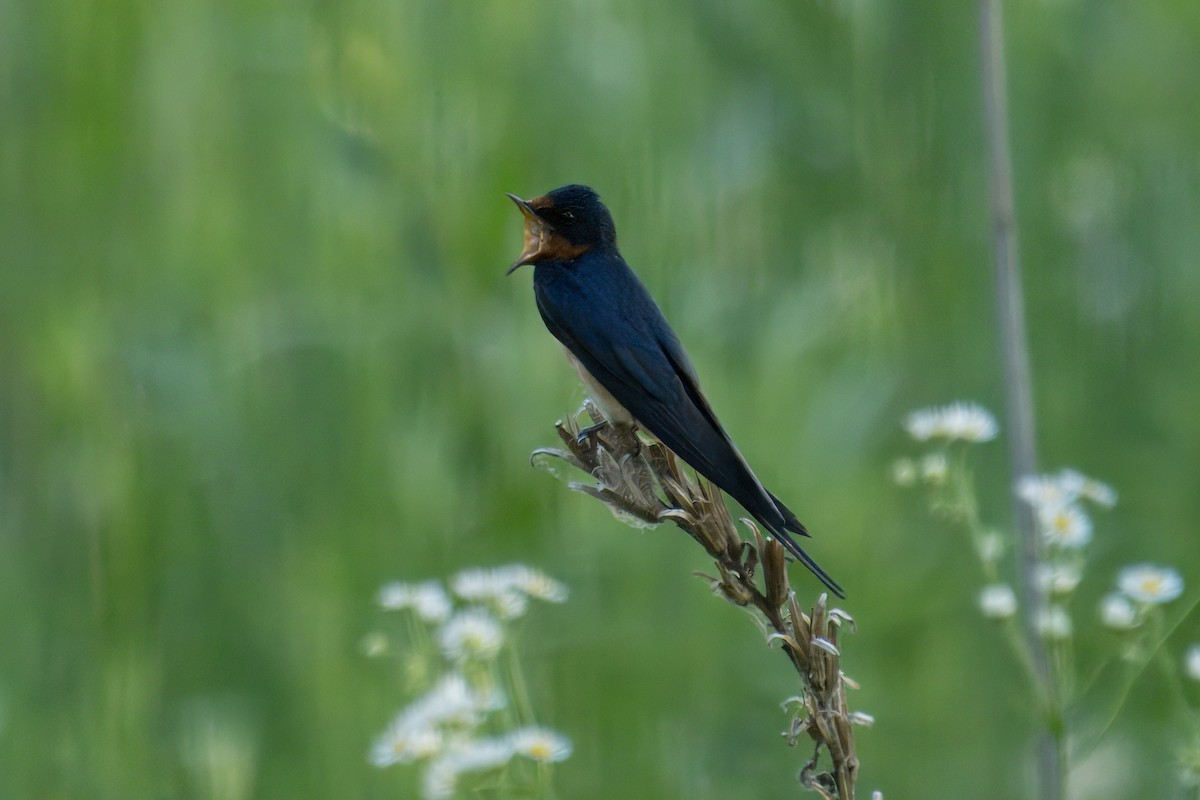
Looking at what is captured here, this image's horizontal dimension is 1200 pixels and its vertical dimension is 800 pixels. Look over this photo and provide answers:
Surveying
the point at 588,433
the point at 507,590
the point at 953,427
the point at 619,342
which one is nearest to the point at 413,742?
the point at 507,590

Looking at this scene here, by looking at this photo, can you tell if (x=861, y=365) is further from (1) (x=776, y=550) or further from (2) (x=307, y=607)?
(1) (x=776, y=550)

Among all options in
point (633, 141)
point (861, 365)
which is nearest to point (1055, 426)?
point (861, 365)

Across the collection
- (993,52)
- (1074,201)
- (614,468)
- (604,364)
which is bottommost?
(614,468)

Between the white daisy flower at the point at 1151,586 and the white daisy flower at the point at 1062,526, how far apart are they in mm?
82

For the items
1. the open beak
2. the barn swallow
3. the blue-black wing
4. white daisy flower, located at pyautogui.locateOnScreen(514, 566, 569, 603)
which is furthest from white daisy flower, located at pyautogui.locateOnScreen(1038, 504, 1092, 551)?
the open beak

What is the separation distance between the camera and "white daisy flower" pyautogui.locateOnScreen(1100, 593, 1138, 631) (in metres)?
1.64

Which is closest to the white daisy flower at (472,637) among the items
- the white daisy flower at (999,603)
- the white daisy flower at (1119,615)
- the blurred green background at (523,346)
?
the blurred green background at (523,346)

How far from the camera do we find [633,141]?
2656mm

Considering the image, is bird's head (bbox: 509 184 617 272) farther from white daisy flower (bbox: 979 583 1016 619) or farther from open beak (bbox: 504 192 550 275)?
white daisy flower (bbox: 979 583 1016 619)

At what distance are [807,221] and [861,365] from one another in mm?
447

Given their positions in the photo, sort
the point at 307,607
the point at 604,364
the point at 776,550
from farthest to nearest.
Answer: the point at 307,607 < the point at 604,364 < the point at 776,550

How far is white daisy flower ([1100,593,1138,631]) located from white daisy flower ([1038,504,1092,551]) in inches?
3.4

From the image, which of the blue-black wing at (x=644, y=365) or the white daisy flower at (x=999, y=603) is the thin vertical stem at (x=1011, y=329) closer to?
the white daisy flower at (x=999, y=603)

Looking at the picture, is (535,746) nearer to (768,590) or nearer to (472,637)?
(472,637)
